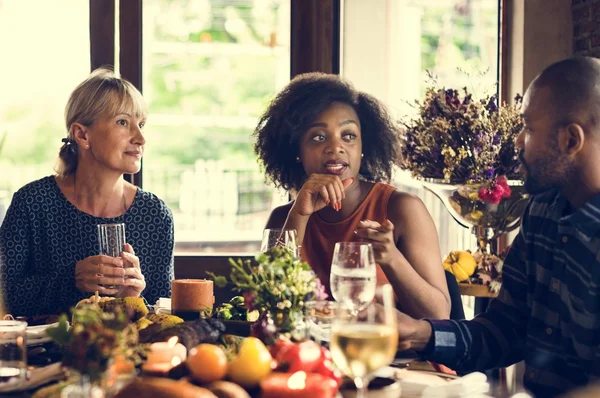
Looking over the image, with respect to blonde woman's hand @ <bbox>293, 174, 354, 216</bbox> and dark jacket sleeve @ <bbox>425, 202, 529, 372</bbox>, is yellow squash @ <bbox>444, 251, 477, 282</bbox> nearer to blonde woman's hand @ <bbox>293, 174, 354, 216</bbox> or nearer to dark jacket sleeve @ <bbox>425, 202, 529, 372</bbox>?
blonde woman's hand @ <bbox>293, 174, 354, 216</bbox>

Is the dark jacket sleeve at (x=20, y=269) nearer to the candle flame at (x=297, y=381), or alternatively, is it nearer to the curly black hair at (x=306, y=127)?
the curly black hair at (x=306, y=127)

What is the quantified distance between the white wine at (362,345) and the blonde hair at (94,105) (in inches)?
72.1

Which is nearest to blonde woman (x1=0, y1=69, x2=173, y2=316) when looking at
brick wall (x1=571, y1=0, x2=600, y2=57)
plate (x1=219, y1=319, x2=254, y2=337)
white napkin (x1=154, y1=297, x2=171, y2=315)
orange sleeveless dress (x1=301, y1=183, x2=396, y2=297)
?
white napkin (x1=154, y1=297, x2=171, y2=315)

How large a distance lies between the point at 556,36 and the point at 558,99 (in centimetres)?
208

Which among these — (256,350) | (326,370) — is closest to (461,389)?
(326,370)

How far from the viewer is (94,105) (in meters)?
2.89

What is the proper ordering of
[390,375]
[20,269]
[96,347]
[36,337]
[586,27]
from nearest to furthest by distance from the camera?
[96,347] → [390,375] → [36,337] → [20,269] → [586,27]

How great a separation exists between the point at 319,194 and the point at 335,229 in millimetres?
152

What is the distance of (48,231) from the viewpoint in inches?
109

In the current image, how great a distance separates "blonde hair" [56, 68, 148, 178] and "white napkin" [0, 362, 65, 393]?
5.01 ft

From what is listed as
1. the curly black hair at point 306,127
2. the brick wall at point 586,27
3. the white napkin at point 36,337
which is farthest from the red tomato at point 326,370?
the brick wall at point 586,27

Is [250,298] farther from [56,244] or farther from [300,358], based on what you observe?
[56,244]

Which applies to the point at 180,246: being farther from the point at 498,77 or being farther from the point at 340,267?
the point at 340,267

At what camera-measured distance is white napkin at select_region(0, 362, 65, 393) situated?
1.43m
